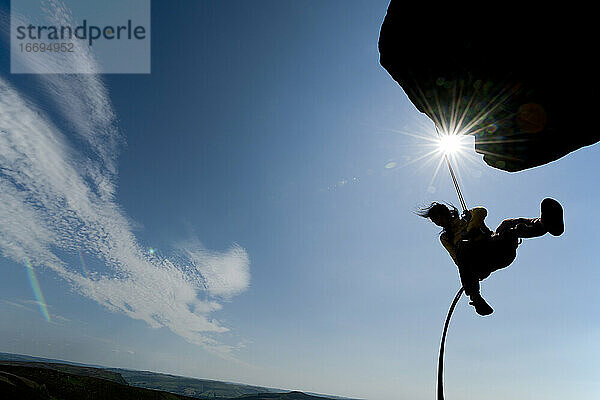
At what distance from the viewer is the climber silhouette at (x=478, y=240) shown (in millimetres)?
5102

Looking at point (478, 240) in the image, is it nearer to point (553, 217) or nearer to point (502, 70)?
point (553, 217)

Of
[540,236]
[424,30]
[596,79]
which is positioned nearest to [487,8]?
[424,30]

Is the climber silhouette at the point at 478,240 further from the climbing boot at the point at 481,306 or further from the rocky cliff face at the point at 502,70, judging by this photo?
the rocky cliff face at the point at 502,70

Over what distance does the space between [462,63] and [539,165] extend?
3776 mm

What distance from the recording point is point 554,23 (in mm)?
4734

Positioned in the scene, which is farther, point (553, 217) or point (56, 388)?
point (56, 388)

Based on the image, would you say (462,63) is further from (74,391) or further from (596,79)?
(74,391)

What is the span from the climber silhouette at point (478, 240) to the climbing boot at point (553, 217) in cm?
6

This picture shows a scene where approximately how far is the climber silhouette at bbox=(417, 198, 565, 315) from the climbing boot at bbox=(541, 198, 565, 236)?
6 cm

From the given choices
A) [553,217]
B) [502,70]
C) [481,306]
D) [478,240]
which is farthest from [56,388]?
[502,70]

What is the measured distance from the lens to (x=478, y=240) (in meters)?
5.23

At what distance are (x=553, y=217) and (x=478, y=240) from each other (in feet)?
3.84

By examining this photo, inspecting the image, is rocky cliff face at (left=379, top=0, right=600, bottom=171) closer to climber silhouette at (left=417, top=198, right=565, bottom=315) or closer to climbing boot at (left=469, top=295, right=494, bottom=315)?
climber silhouette at (left=417, top=198, right=565, bottom=315)

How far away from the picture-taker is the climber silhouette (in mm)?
5102
